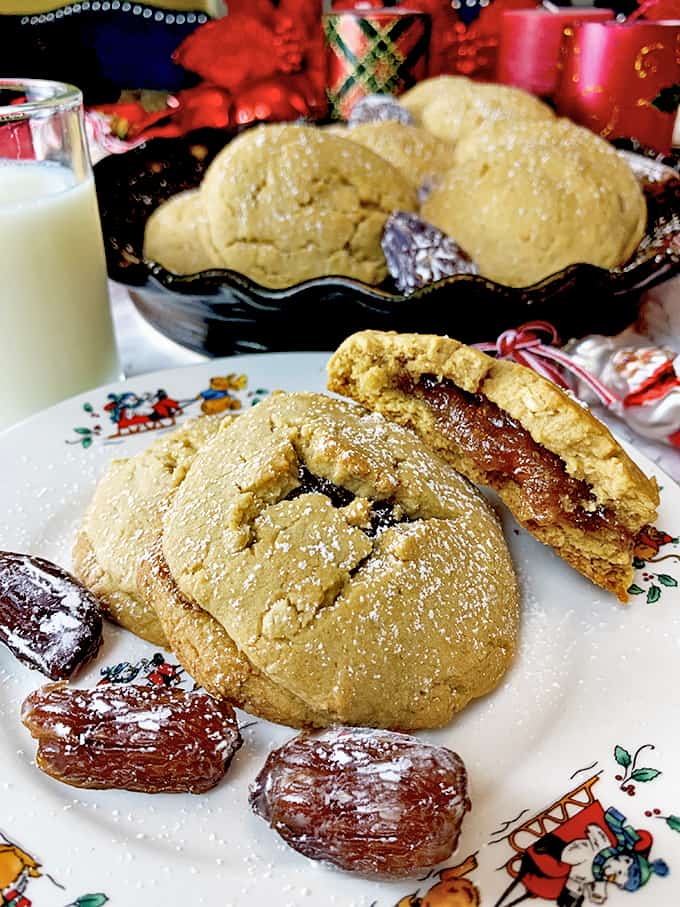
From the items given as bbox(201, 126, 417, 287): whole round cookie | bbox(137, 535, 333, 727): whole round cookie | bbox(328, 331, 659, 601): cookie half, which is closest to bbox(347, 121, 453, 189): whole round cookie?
bbox(201, 126, 417, 287): whole round cookie

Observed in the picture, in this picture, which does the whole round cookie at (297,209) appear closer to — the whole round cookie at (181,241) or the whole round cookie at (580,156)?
the whole round cookie at (181,241)

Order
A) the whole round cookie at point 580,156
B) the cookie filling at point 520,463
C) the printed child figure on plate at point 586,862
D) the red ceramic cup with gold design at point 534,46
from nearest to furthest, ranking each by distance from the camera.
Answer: the printed child figure on plate at point 586,862 → the cookie filling at point 520,463 → the whole round cookie at point 580,156 → the red ceramic cup with gold design at point 534,46

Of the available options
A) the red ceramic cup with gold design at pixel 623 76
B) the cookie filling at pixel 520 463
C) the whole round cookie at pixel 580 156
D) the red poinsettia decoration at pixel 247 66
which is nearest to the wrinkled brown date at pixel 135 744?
the cookie filling at pixel 520 463

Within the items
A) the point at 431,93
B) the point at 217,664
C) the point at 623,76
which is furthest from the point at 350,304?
the point at 623,76

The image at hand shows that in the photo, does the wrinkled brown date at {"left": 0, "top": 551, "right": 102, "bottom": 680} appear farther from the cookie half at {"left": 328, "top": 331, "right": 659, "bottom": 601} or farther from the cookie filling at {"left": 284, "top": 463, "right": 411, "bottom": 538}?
the cookie half at {"left": 328, "top": 331, "right": 659, "bottom": 601}

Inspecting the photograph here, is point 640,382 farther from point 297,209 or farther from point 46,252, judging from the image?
point 46,252

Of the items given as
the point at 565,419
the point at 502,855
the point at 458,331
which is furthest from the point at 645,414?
the point at 502,855
